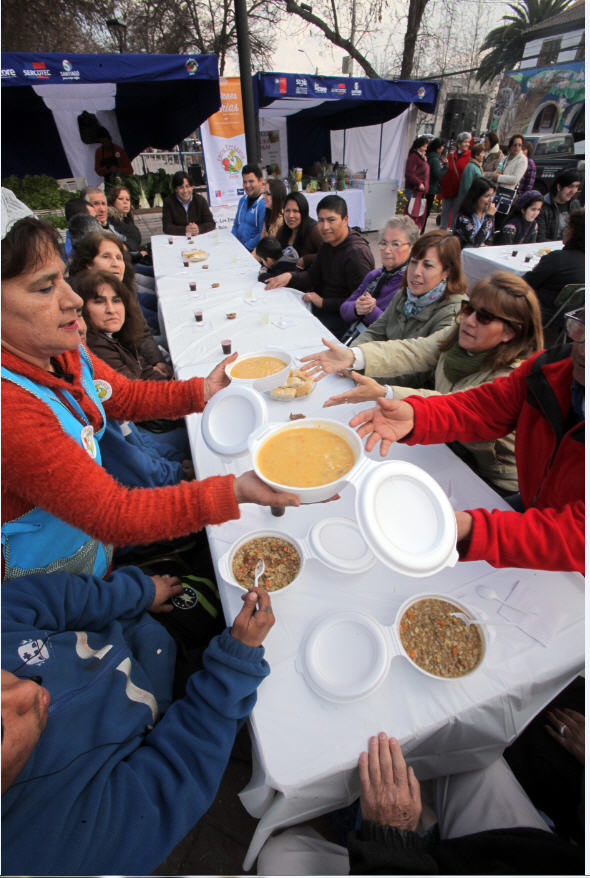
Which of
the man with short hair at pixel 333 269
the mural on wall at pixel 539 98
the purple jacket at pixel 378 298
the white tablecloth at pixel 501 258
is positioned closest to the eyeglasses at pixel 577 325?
the purple jacket at pixel 378 298

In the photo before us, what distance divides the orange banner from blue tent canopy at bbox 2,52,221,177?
0.41m

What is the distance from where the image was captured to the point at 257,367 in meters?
2.49

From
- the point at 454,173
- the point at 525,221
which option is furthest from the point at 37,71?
the point at 525,221

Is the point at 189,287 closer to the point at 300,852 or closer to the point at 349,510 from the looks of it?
the point at 349,510

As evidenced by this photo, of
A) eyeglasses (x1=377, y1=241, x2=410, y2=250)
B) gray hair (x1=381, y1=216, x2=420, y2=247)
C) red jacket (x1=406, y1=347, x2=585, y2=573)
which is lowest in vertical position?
red jacket (x1=406, y1=347, x2=585, y2=573)

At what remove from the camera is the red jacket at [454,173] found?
8.82 metres

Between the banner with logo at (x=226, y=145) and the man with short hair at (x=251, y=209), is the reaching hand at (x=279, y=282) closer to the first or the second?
the man with short hair at (x=251, y=209)

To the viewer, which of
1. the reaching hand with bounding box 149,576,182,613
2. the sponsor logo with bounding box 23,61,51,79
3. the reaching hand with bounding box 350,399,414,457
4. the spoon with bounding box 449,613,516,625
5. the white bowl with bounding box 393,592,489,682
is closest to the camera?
the white bowl with bounding box 393,592,489,682

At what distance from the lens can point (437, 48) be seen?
22.3 m

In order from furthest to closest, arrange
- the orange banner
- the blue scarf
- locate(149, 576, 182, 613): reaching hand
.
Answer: the orange banner, the blue scarf, locate(149, 576, 182, 613): reaching hand

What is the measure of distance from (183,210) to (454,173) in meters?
6.06

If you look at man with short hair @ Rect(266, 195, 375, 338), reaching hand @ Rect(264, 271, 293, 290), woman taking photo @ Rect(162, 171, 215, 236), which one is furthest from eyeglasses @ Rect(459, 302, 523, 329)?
woman taking photo @ Rect(162, 171, 215, 236)

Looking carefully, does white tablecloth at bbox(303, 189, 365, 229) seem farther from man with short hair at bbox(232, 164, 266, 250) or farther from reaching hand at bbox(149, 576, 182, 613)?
reaching hand at bbox(149, 576, 182, 613)

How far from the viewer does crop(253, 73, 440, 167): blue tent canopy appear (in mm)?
9023
